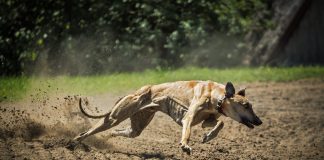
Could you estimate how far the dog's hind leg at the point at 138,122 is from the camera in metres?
8.95

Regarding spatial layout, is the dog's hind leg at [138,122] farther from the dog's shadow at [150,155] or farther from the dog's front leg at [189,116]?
the dog's front leg at [189,116]

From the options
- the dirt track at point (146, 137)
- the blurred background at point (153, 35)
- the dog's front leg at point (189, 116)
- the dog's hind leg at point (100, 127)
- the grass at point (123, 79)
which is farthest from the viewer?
the blurred background at point (153, 35)

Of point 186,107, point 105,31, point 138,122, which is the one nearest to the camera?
point 186,107

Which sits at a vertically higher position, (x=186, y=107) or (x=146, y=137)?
(x=186, y=107)

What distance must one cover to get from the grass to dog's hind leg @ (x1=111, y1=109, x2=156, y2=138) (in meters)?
2.70

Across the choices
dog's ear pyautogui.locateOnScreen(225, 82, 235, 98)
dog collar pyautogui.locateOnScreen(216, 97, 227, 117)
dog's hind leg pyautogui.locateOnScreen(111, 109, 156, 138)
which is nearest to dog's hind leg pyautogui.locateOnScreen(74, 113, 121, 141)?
dog's hind leg pyautogui.locateOnScreen(111, 109, 156, 138)

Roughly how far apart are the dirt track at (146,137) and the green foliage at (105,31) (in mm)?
4849

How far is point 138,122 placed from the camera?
9008 millimetres

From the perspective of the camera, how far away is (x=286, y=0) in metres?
19.8

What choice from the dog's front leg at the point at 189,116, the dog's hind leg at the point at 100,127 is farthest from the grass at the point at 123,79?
the dog's front leg at the point at 189,116

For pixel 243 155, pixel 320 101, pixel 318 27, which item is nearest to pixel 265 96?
pixel 320 101

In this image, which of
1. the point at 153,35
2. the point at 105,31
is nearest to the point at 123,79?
the point at 105,31

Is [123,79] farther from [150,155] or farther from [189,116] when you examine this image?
[189,116]

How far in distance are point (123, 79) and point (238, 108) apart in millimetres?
7550
